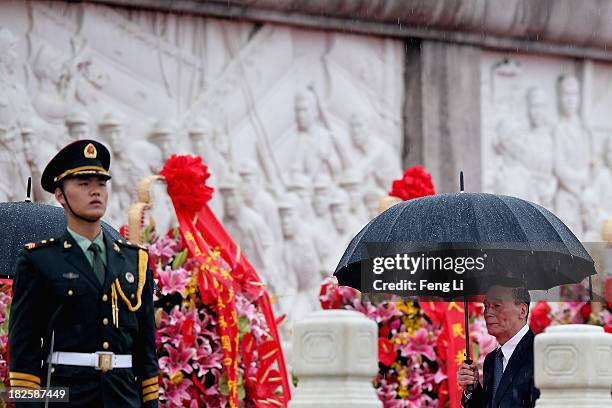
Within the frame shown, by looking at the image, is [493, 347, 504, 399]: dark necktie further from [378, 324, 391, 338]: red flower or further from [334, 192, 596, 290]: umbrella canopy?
[378, 324, 391, 338]: red flower

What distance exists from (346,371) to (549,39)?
8.20 m

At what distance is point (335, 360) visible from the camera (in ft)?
20.2

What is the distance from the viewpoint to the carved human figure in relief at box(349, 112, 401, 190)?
12.7m

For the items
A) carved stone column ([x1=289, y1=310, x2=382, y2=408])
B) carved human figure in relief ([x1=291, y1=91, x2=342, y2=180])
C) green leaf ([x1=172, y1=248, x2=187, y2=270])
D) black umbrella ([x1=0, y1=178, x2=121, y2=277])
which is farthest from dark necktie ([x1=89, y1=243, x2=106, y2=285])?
carved human figure in relief ([x1=291, y1=91, x2=342, y2=180])

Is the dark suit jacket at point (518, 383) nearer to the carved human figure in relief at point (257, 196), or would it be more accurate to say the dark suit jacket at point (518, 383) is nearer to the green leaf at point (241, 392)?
the green leaf at point (241, 392)

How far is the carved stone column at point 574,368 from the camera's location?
21.2 feet

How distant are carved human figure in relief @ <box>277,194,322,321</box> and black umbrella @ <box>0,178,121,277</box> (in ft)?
16.4

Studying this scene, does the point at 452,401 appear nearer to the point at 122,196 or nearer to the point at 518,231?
the point at 518,231

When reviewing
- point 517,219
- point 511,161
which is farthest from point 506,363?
point 511,161

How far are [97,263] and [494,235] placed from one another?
5.82 feet

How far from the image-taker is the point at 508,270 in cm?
670

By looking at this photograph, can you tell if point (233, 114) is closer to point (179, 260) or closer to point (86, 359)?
point (179, 260)

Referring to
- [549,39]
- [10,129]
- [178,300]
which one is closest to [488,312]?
[178,300]

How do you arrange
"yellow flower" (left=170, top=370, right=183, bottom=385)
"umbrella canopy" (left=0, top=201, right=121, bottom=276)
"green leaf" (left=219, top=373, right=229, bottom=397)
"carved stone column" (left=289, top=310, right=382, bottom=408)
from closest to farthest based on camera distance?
"carved stone column" (left=289, top=310, right=382, bottom=408), "umbrella canopy" (left=0, top=201, right=121, bottom=276), "yellow flower" (left=170, top=370, right=183, bottom=385), "green leaf" (left=219, top=373, right=229, bottom=397)
